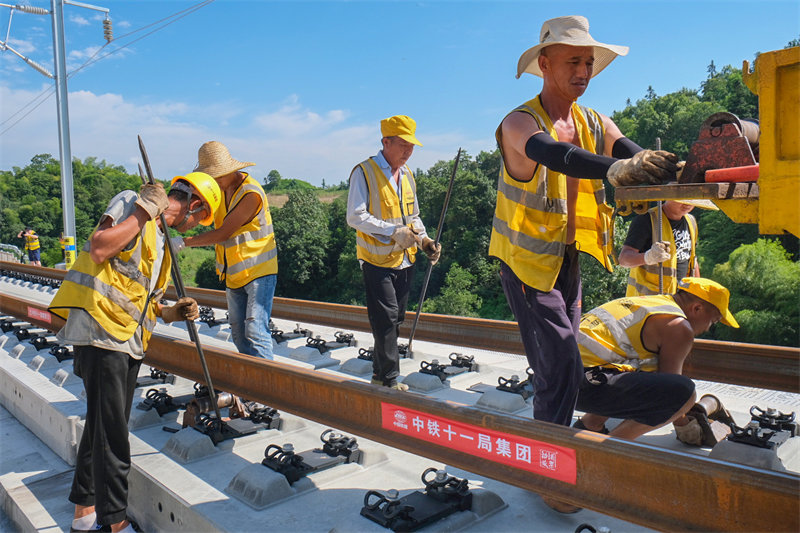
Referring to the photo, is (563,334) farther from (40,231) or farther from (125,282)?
(40,231)

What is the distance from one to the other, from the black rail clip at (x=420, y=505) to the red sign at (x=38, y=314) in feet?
16.7

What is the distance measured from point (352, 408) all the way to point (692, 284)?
2008 millimetres

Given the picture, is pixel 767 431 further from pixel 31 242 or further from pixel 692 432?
pixel 31 242

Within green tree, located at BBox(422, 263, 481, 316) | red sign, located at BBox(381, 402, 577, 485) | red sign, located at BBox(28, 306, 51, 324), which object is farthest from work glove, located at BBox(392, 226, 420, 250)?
green tree, located at BBox(422, 263, 481, 316)

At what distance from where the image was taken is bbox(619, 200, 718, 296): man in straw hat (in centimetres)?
449

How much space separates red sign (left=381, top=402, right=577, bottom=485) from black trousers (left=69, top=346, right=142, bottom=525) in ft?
4.41

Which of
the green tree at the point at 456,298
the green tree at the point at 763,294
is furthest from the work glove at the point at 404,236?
the green tree at the point at 456,298

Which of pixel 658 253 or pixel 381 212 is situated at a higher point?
pixel 381 212

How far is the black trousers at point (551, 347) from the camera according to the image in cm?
276

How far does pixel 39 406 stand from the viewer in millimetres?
4992

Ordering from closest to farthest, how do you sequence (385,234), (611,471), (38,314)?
(611,471) → (385,234) → (38,314)

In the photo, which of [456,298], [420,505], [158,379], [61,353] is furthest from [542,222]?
[456,298]

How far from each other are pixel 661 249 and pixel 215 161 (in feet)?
10.8

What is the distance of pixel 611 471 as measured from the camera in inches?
89.7
